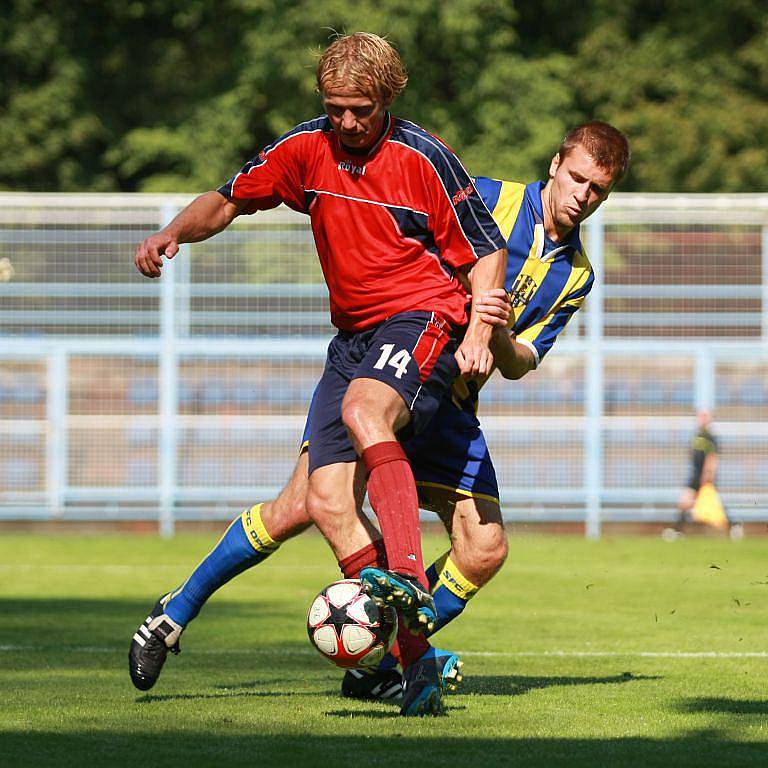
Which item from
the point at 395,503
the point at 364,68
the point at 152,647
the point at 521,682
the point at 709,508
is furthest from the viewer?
the point at 709,508

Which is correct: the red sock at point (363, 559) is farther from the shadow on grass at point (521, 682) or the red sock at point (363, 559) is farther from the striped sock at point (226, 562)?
the shadow on grass at point (521, 682)

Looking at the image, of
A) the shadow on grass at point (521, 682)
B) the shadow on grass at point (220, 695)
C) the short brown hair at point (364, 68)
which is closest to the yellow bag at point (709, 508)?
the shadow on grass at point (521, 682)

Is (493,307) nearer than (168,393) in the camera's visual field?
Yes

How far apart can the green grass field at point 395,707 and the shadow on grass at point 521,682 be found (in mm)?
12

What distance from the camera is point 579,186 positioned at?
6395 millimetres

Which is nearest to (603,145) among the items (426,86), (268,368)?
→ (268,368)

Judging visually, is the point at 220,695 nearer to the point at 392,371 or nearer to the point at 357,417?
the point at 357,417

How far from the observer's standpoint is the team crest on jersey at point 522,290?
257 inches

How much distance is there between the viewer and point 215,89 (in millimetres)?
29891

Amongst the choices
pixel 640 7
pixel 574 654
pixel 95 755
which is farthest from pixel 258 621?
pixel 640 7

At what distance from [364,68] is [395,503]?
1.47 metres

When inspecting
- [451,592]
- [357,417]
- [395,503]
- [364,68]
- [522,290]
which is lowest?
[451,592]

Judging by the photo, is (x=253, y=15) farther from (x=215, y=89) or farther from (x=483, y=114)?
(x=483, y=114)

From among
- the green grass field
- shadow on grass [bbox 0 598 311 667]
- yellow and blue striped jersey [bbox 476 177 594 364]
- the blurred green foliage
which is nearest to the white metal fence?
the green grass field
